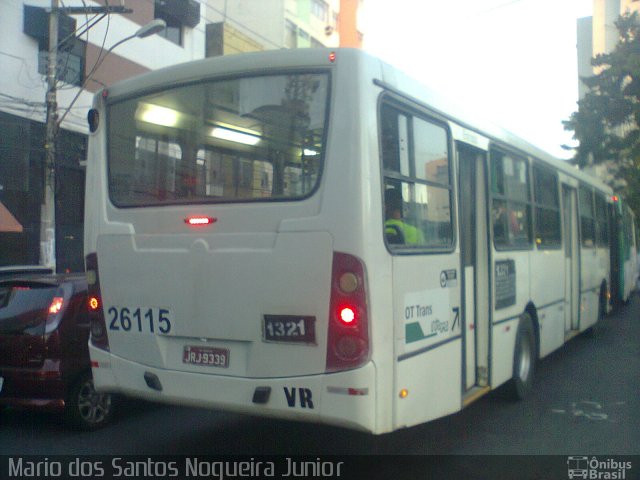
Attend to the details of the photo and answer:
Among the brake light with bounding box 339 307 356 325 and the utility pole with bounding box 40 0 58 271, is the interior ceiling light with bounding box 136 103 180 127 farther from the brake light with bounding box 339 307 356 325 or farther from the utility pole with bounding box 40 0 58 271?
the utility pole with bounding box 40 0 58 271

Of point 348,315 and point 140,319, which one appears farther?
point 140,319

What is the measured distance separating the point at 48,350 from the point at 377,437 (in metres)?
3.18

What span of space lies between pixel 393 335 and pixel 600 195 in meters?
10.5

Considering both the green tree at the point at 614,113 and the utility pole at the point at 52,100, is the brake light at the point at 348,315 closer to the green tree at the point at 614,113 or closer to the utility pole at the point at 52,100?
the utility pole at the point at 52,100

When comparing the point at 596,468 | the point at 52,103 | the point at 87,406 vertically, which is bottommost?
Answer: the point at 596,468

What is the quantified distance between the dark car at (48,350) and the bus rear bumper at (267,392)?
1.07 m

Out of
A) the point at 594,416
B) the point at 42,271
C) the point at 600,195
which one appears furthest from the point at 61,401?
the point at 600,195

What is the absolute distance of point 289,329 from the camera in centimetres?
484

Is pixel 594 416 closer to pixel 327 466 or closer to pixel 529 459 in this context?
pixel 529 459

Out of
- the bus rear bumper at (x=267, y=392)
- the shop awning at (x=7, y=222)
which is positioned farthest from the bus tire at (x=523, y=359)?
the shop awning at (x=7, y=222)

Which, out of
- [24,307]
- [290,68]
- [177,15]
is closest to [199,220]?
[290,68]

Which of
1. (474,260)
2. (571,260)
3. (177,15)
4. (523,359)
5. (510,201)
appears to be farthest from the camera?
(177,15)

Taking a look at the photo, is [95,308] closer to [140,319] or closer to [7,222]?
[140,319]

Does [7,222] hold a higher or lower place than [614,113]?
lower
